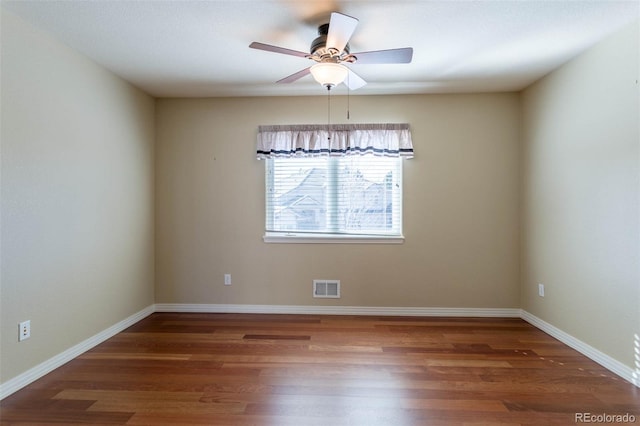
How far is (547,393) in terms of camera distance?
2.00 m

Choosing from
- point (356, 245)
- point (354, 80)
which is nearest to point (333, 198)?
point (356, 245)

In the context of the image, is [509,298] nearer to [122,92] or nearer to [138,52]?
[138,52]

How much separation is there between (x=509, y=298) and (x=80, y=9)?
4.34m

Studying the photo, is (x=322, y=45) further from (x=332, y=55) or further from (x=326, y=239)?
(x=326, y=239)

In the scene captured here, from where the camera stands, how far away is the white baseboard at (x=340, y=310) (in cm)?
337

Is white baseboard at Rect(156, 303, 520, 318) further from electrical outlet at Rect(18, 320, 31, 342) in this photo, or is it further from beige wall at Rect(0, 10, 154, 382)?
electrical outlet at Rect(18, 320, 31, 342)

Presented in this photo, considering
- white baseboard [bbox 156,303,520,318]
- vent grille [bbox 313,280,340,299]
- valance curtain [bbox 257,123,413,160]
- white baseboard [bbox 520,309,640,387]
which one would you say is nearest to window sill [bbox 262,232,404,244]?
vent grille [bbox 313,280,340,299]

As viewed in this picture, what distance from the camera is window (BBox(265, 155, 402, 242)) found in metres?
3.46

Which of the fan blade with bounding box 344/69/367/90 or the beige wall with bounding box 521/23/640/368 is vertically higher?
the fan blade with bounding box 344/69/367/90

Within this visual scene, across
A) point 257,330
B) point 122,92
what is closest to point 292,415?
point 257,330

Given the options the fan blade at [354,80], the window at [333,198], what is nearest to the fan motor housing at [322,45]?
the fan blade at [354,80]

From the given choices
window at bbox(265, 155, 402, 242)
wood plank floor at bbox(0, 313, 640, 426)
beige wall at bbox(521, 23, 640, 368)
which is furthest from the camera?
window at bbox(265, 155, 402, 242)

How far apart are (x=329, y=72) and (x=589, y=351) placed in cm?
286

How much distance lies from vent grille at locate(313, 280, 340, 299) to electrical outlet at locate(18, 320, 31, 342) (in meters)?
2.32
